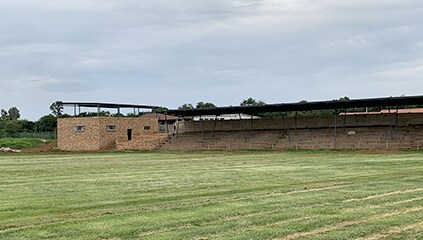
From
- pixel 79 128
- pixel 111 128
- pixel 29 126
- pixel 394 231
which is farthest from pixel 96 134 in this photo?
pixel 394 231

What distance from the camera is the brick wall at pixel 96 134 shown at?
260 ft

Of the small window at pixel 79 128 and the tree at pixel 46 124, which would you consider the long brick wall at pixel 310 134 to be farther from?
the tree at pixel 46 124

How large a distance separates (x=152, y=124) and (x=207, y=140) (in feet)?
51.5

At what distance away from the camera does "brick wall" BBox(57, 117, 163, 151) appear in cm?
7912

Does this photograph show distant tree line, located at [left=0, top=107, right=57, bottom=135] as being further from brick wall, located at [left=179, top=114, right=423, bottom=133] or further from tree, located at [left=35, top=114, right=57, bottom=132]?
brick wall, located at [left=179, top=114, right=423, bottom=133]

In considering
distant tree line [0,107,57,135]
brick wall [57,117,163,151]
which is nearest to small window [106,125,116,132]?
brick wall [57,117,163,151]

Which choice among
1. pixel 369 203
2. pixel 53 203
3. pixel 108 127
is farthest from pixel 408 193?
pixel 108 127

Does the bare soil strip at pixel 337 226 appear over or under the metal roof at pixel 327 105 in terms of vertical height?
under

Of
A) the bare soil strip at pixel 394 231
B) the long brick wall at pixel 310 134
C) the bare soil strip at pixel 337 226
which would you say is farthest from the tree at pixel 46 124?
the bare soil strip at pixel 394 231

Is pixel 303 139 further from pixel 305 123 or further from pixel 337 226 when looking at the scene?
pixel 337 226

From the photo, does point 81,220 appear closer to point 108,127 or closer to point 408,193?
point 408,193

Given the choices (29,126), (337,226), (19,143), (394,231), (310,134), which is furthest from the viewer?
(29,126)

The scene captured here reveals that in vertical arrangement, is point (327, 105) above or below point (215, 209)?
above

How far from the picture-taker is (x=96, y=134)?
79.1 meters
